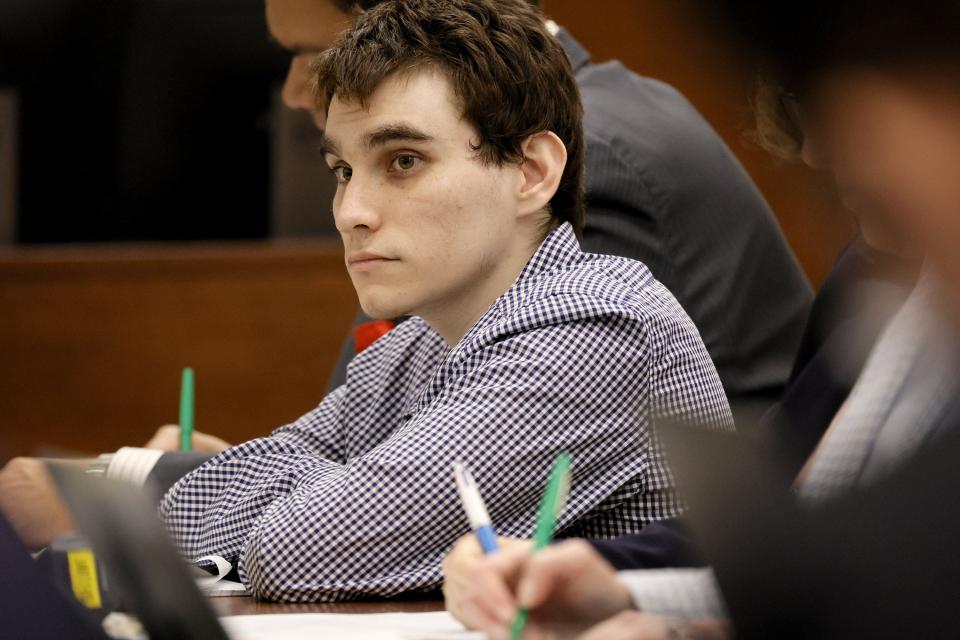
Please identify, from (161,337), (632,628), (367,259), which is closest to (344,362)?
(367,259)

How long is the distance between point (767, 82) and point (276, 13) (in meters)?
1.71

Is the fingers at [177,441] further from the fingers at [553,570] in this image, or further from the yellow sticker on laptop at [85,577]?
the fingers at [553,570]

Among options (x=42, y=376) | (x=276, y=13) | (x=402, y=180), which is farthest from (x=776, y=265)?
(x=42, y=376)

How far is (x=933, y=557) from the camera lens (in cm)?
56

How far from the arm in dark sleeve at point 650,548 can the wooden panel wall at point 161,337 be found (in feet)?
8.55

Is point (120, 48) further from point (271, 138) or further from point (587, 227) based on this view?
point (587, 227)

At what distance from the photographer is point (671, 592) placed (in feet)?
2.68

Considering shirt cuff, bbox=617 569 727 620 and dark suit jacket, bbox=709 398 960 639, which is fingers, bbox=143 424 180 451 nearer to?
shirt cuff, bbox=617 569 727 620

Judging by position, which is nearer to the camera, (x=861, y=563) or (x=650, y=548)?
(x=861, y=563)

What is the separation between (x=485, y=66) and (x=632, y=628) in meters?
0.82

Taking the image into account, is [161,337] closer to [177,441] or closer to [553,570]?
[177,441]

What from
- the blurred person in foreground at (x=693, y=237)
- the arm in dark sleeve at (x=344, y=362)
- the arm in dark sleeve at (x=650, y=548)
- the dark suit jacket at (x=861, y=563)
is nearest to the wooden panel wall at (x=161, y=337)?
the arm in dark sleeve at (x=344, y=362)

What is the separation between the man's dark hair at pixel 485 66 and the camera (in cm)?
146

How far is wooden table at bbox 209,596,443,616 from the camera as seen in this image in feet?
4.08
